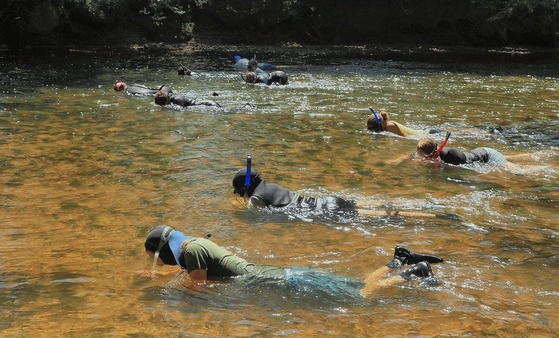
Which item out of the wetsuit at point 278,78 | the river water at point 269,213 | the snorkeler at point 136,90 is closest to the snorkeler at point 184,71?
the wetsuit at point 278,78

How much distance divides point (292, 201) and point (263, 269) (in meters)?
2.03

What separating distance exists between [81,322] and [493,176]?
6.90 metres

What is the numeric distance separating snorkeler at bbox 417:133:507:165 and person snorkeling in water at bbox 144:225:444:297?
4229 millimetres

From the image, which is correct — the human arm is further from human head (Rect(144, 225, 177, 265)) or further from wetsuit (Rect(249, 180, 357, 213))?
wetsuit (Rect(249, 180, 357, 213))

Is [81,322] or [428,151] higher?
[428,151]

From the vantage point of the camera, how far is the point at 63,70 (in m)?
22.8

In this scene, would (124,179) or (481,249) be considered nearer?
(481,249)

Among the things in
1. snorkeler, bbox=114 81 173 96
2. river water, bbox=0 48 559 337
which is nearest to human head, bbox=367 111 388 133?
river water, bbox=0 48 559 337

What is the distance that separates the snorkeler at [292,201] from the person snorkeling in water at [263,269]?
1687 mm

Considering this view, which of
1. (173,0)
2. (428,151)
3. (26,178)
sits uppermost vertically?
(173,0)

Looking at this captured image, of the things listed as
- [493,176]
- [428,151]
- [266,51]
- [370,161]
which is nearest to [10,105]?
[370,161]

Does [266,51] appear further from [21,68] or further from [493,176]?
[493,176]

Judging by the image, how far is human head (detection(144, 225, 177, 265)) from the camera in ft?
19.8

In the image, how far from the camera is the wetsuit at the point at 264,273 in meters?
5.54
